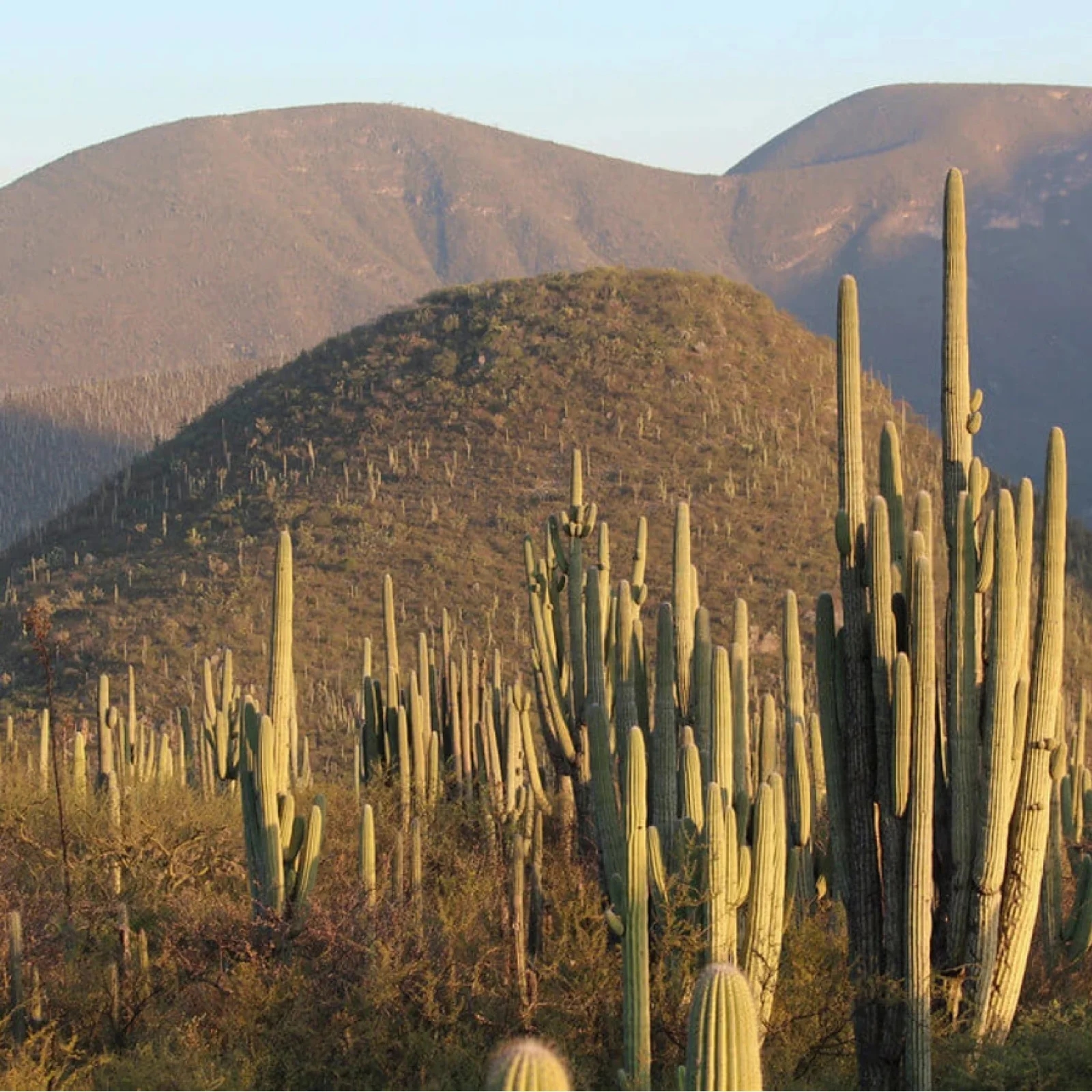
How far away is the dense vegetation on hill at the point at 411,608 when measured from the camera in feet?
34.3

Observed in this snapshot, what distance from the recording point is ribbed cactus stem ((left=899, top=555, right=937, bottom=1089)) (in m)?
8.88

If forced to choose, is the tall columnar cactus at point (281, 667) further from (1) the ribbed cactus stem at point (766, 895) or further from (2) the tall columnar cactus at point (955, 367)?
(2) the tall columnar cactus at point (955, 367)

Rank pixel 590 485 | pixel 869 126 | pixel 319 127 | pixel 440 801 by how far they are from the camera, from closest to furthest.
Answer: pixel 440 801 → pixel 590 485 → pixel 319 127 → pixel 869 126

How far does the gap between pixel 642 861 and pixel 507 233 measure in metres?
129

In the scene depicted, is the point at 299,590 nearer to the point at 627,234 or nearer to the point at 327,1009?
the point at 327,1009

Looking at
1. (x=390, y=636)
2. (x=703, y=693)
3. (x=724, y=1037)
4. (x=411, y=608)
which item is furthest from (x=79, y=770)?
(x=411, y=608)

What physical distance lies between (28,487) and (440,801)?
5606 cm

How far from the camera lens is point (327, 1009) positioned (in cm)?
1107

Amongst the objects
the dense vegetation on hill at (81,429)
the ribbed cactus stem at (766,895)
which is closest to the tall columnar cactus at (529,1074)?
the ribbed cactus stem at (766,895)

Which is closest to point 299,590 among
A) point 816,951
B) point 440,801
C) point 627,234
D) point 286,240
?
point 440,801

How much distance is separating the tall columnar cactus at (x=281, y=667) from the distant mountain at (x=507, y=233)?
79773 millimetres

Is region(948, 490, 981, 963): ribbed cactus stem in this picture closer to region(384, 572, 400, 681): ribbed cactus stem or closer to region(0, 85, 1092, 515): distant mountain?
region(384, 572, 400, 681): ribbed cactus stem

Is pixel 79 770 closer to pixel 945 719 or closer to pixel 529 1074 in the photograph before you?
pixel 945 719

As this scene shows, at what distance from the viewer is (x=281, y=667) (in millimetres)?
11172
